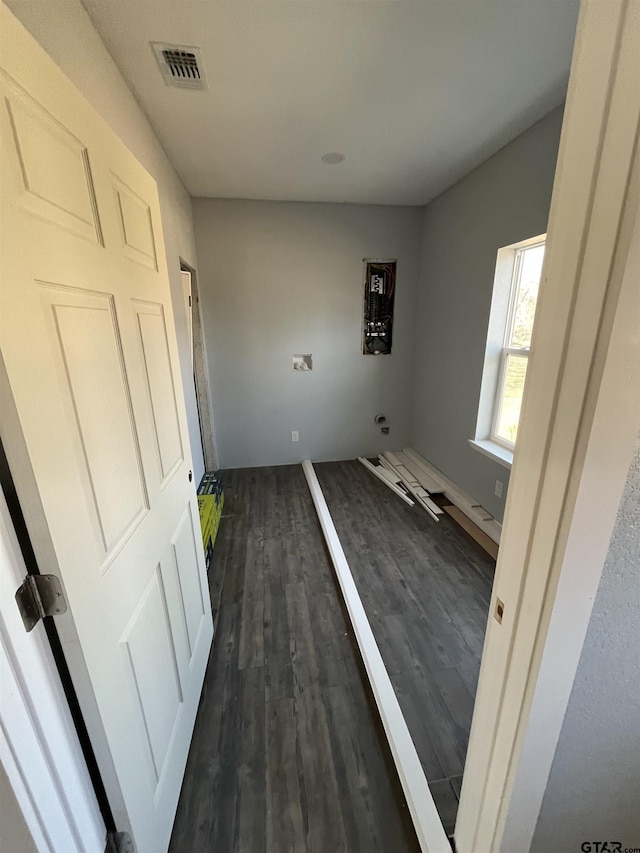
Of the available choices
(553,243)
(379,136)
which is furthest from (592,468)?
(379,136)

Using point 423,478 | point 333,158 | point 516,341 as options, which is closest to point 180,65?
point 333,158

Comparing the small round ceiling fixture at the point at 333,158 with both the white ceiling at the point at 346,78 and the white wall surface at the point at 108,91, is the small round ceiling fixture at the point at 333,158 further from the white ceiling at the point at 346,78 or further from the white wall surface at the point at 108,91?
the white wall surface at the point at 108,91

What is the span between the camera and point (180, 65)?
5.08 feet

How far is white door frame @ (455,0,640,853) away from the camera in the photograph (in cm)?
45

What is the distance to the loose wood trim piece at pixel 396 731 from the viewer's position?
105 cm

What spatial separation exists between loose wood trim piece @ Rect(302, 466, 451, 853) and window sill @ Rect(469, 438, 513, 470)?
133 centimetres

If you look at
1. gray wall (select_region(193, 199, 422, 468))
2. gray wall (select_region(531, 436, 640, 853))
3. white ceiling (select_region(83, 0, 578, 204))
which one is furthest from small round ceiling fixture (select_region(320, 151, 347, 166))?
gray wall (select_region(531, 436, 640, 853))

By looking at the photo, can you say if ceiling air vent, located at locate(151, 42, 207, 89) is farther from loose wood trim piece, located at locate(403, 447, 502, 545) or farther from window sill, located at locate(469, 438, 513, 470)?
loose wood trim piece, located at locate(403, 447, 502, 545)

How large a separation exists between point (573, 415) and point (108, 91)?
2.11m

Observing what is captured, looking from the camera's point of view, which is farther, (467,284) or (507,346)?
(467,284)

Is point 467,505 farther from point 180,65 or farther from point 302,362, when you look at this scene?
point 180,65

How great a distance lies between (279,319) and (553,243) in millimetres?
3158

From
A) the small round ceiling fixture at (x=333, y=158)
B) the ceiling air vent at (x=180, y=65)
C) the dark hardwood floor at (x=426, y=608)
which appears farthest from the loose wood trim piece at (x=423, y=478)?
the ceiling air vent at (x=180, y=65)

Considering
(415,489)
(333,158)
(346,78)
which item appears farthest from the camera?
(415,489)
